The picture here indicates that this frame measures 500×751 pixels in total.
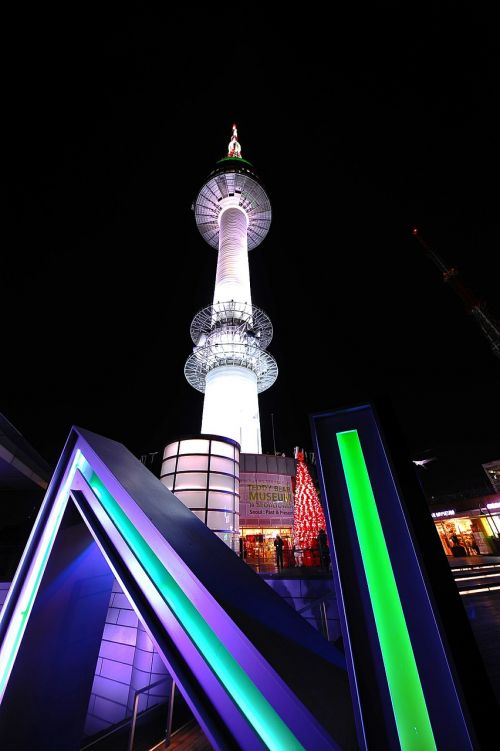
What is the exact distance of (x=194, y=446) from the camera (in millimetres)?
16547

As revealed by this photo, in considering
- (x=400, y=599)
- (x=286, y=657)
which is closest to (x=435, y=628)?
(x=400, y=599)

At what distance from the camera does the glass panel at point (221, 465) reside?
16.3m

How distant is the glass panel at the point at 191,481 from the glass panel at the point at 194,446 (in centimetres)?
110

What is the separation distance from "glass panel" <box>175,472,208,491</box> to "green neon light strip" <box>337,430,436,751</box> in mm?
14912

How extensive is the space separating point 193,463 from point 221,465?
4.78 ft

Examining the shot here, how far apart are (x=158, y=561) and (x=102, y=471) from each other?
93 centimetres

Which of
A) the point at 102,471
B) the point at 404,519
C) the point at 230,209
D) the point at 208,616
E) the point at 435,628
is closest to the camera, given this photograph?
the point at 435,628

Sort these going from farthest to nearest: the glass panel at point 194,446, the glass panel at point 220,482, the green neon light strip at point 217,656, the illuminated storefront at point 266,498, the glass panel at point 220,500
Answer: the illuminated storefront at point 266,498
the glass panel at point 194,446
the glass panel at point 220,482
the glass panel at point 220,500
the green neon light strip at point 217,656

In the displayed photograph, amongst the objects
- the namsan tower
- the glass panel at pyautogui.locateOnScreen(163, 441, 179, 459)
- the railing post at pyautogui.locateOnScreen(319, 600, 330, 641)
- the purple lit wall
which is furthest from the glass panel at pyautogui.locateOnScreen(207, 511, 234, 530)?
the namsan tower

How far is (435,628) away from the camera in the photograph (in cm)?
136

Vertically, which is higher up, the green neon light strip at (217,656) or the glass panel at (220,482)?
the glass panel at (220,482)

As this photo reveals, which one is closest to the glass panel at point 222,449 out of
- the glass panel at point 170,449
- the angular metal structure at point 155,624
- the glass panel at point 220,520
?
the glass panel at point 170,449

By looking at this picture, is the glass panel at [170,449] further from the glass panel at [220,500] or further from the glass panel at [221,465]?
the glass panel at [220,500]

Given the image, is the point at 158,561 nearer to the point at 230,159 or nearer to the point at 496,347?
the point at 496,347
